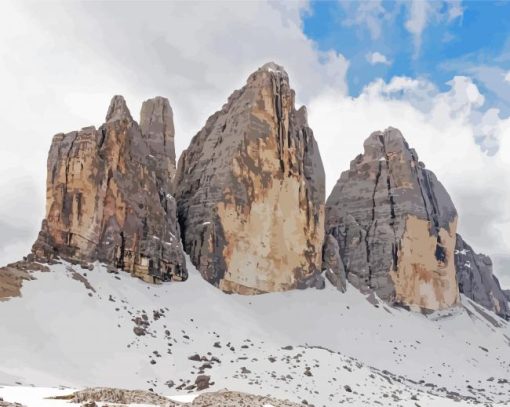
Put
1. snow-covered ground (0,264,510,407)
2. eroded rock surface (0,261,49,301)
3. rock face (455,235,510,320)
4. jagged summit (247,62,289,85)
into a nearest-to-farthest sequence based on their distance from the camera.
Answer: snow-covered ground (0,264,510,407) < eroded rock surface (0,261,49,301) < jagged summit (247,62,289,85) < rock face (455,235,510,320)

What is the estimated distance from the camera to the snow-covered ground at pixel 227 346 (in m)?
26.7

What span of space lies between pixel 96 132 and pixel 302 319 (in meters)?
21.5

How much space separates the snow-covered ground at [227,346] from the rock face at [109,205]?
1853 millimetres

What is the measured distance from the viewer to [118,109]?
4622 cm

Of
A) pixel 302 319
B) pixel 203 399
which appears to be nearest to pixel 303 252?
pixel 302 319

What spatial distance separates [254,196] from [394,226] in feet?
67.9

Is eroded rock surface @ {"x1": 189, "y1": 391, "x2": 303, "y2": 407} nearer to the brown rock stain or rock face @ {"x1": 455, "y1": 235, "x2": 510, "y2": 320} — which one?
the brown rock stain

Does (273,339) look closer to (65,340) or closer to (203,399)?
(65,340)

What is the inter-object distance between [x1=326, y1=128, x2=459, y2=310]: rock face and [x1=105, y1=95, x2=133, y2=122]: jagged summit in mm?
27638

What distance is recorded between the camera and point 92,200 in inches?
1559

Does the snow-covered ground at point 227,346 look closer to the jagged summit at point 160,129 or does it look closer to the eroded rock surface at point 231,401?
the eroded rock surface at point 231,401

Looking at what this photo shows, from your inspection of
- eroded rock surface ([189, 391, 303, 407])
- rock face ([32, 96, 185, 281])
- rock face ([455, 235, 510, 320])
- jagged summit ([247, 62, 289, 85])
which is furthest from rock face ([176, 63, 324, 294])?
rock face ([455, 235, 510, 320])

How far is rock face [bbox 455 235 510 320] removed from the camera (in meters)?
76.9

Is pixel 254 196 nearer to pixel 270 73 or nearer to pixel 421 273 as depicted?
pixel 270 73
